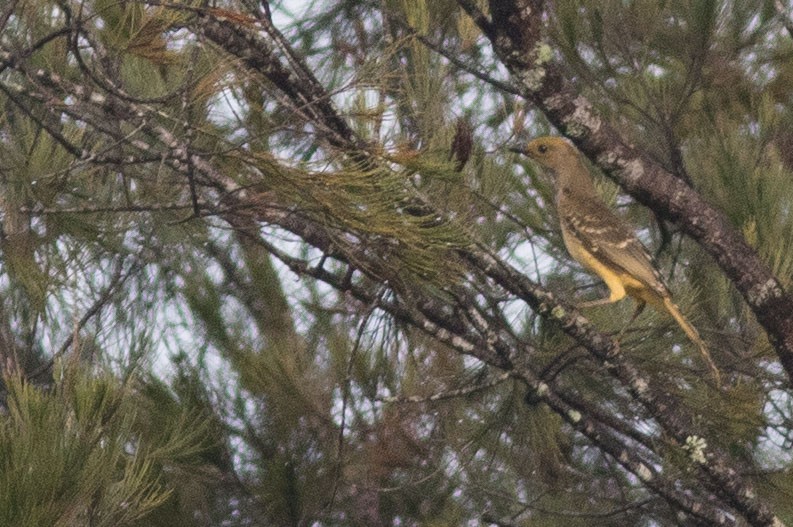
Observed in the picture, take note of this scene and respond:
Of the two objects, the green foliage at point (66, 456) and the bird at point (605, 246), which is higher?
the bird at point (605, 246)

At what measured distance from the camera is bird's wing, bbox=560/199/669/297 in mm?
4145

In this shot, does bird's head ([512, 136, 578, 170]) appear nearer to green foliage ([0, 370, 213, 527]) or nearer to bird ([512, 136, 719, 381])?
bird ([512, 136, 719, 381])

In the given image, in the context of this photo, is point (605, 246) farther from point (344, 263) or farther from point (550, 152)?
point (344, 263)

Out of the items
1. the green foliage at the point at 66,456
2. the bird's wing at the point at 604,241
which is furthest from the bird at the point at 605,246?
the green foliage at the point at 66,456

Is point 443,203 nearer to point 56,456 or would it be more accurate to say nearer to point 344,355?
point 344,355

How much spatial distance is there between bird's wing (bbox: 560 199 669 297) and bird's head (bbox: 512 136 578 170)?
23 centimetres

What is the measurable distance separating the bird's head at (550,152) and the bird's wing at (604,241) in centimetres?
23

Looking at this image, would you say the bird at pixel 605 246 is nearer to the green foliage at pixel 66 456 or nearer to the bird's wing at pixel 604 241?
the bird's wing at pixel 604 241

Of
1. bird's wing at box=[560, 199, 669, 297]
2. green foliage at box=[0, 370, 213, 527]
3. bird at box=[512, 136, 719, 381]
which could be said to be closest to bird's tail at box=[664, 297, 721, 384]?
bird at box=[512, 136, 719, 381]

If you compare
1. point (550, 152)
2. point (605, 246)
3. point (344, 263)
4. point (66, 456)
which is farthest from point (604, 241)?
point (66, 456)

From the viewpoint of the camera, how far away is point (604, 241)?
4215mm

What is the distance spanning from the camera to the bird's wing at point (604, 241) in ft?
13.6

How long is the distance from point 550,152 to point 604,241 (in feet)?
1.46

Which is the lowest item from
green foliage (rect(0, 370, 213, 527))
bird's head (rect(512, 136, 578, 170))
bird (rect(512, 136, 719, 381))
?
green foliage (rect(0, 370, 213, 527))
